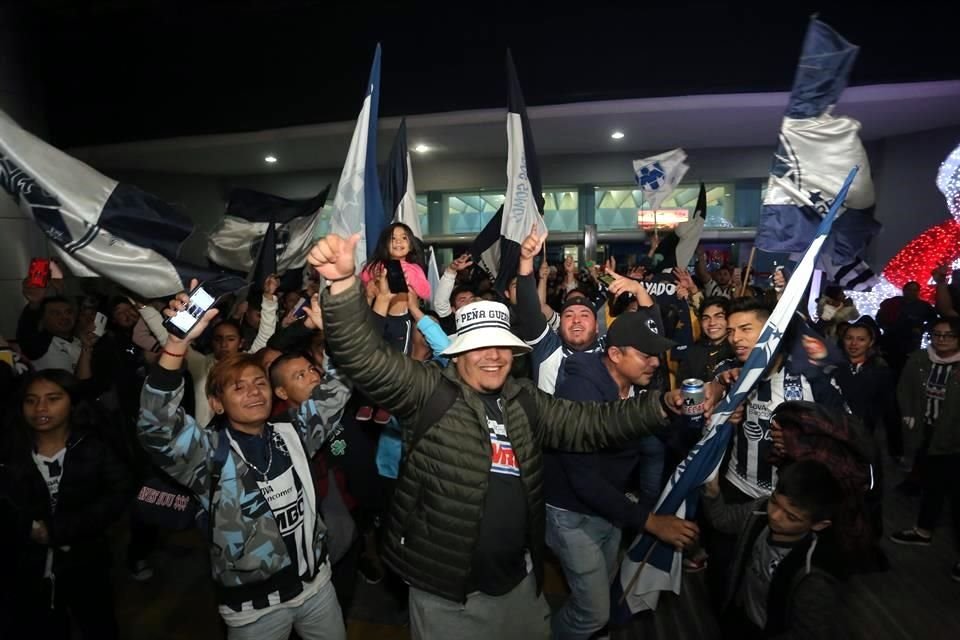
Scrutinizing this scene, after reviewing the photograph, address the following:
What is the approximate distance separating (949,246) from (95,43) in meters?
19.3

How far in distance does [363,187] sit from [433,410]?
1938mm

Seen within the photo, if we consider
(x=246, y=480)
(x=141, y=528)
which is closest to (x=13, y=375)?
(x=141, y=528)

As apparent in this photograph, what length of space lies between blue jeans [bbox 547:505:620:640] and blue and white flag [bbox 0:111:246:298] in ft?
7.54

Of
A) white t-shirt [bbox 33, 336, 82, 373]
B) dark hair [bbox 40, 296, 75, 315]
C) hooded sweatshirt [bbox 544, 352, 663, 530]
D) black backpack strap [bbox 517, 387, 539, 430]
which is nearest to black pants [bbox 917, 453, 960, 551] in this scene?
hooded sweatshirt [bbox 544, 352, 663, 530]

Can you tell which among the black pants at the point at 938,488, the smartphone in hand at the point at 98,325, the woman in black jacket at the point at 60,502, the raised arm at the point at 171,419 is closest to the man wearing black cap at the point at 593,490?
the raised arm at the point at 171,419

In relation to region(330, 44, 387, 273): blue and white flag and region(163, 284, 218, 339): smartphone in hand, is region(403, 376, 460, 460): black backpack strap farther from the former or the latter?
region(330, 44, 387, 273): blue and white flag

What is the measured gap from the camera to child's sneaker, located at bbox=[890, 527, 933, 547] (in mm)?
4699

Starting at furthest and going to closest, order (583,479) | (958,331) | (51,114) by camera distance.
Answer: (51,114) < (958,331) < (583,479)

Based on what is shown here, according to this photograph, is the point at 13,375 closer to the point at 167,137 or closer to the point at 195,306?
the point at 195,306

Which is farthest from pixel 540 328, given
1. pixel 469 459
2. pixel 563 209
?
pixel 563 209

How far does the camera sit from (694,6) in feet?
29.2

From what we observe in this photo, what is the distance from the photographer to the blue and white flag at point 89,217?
2.90m

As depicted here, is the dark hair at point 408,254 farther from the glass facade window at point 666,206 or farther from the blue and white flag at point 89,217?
the glass facade window at point 666,206

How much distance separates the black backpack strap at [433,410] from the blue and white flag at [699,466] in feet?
4.43
